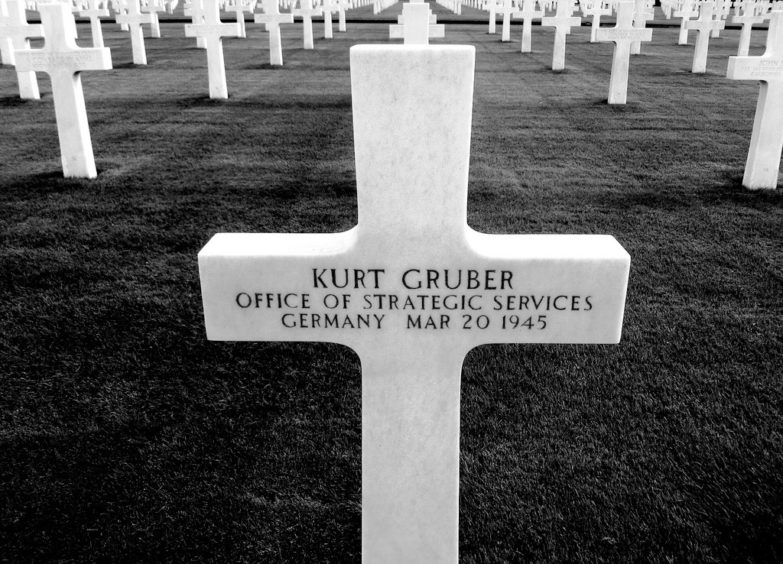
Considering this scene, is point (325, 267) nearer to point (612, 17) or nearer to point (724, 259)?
point (724, 259)

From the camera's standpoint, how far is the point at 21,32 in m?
8.97

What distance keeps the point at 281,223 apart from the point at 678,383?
318cm

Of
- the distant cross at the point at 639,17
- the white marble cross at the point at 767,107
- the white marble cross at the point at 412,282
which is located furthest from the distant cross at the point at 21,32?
the distant cross at the point at 639,17

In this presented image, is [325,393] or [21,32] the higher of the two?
[21,32]

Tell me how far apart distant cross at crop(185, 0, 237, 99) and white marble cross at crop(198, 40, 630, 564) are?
9.46 metres

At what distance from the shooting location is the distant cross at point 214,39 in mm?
10617

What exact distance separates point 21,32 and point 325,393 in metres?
7.93

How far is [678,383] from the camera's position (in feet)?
11.3

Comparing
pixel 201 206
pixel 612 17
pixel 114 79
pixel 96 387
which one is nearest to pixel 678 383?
pixel 96 387

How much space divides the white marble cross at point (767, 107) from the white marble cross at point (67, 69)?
574cm

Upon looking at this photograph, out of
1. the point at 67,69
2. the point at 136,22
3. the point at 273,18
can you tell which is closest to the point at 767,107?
the point at 67,69

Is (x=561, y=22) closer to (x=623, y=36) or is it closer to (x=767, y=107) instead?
(x=623, y=36)

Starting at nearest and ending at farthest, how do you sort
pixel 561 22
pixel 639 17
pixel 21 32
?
1. pixel 21 32
2. pixel 639 17
3. pixel 561 22

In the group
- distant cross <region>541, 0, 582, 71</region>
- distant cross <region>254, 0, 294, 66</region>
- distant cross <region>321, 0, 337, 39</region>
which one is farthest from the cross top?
distant cross <region>321, 0, 337, 39</region>
